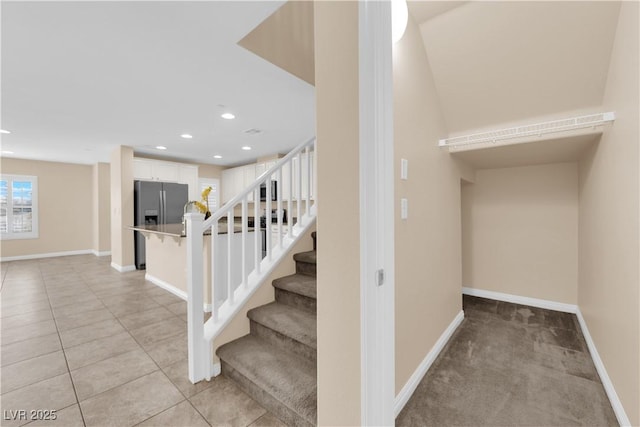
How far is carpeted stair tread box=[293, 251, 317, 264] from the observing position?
2.39m

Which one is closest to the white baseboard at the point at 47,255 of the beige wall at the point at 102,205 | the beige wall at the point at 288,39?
the beige wall at the point at 102,205

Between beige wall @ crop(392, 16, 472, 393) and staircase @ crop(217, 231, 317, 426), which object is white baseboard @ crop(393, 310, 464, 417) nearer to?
beige wall @ crop(392, 16, 472, 393)

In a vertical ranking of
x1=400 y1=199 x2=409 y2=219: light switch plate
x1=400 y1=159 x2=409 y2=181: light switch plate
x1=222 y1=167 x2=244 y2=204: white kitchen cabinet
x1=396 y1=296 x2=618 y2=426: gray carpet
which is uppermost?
x1=222 y1=167 x2=244 y2=204: white kitchen cabinet

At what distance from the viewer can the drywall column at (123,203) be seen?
511 centimetres

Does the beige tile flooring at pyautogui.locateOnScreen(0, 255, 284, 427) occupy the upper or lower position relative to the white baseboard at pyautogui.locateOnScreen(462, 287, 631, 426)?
lower

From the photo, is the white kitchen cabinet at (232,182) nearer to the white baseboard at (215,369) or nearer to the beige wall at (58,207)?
the beige wall at (58,207)

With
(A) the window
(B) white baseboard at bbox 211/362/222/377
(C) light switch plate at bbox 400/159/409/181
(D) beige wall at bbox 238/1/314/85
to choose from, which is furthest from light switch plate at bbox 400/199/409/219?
(A) the window

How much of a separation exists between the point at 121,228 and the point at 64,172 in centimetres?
328

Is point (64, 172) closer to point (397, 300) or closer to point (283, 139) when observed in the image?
point (283, 139)

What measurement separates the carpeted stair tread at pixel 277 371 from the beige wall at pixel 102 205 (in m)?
6.73

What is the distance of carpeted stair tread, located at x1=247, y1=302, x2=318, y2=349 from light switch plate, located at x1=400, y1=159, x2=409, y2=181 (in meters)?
1.14

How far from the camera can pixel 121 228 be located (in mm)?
5176

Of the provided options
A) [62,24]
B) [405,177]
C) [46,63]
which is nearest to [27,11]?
[62,24]

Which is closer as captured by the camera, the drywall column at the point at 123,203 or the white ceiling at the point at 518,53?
the white ceiling at the point at 518,53
